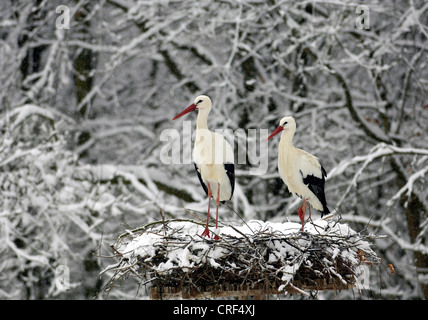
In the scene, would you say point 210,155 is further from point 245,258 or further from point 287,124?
point 245,258

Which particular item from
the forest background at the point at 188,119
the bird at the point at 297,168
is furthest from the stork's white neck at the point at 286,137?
the forest background at the point at 188,119

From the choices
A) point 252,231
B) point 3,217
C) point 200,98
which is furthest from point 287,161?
point 3,217

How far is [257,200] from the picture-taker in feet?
27.9

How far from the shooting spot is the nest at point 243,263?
2.78 m

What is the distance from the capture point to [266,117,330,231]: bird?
12.1 ft

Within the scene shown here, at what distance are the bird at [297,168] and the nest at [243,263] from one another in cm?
74

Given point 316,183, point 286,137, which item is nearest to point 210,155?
point 286,137

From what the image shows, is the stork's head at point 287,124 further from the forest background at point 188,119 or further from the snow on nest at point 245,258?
the forest background at point 188,119

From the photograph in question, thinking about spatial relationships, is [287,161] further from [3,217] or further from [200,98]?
[3,217]

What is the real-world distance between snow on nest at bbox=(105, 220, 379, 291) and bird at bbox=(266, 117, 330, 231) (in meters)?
0.73

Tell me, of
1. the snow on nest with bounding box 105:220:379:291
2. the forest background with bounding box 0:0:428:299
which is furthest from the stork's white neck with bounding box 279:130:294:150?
the forest background with bounding box 0:0:428:299
